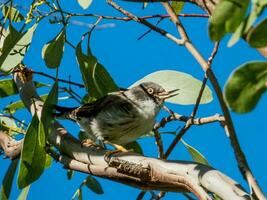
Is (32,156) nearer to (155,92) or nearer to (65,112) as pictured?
(65,112)

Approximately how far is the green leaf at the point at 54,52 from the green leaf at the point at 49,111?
0.56 feet

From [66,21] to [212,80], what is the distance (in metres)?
0.98

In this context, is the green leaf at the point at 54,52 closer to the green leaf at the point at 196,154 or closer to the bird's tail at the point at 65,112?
the bird's tail at the point at 65,112

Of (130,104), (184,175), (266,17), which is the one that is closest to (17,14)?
(130,104)

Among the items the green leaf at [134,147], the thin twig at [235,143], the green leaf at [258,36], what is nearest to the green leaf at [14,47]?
the green leaf at [134,147]

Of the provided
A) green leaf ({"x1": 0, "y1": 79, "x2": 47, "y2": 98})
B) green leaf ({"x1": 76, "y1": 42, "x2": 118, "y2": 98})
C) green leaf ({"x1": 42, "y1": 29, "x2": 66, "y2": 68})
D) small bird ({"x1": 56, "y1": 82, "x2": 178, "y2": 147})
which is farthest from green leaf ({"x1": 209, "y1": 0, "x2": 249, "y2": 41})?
green leaf ({"x1": 0, "y1": 79, "x2": 47, "y2": 98})

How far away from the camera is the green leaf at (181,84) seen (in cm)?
217

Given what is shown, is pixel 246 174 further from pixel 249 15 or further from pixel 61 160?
pixel 61 160

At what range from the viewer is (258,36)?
2.49ft

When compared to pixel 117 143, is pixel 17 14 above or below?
above

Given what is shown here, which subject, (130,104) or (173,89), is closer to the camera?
(173,89)

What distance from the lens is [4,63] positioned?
6.75ft

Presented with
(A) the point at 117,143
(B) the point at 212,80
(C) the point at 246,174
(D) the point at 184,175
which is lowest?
(A) the point at 117,143

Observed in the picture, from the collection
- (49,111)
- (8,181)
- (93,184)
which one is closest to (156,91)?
(93,184)
